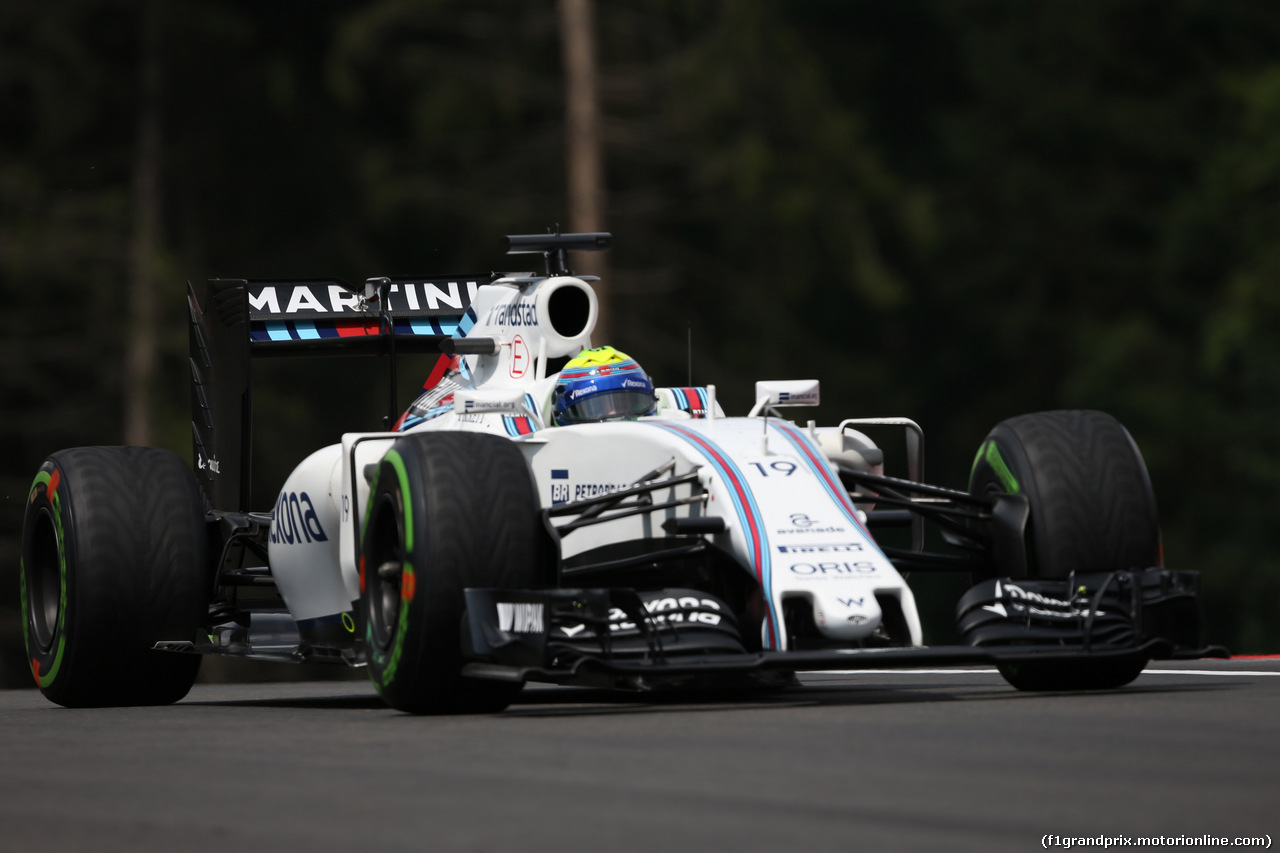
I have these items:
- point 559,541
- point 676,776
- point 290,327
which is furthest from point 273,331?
point 676,776

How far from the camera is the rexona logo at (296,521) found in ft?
36.4

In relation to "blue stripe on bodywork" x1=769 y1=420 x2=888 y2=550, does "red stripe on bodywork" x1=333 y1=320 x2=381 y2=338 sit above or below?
above

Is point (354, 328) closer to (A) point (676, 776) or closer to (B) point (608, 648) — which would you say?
(B) point (608, 648)

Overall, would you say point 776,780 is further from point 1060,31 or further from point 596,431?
point 1060,31

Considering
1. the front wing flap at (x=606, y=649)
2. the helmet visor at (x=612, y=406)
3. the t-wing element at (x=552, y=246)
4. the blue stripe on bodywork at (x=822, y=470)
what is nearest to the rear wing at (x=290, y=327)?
the t-wing element at (x=552, y=246)

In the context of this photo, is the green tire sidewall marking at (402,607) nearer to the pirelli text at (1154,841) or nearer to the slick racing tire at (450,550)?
the slick racing tire at (450,550)

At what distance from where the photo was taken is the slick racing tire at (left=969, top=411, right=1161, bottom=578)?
983 cm

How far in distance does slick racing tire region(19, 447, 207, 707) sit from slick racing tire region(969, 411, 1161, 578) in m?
4.26

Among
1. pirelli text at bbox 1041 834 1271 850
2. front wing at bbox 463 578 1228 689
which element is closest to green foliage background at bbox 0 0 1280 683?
front wing at bbox 463 578 1228 689

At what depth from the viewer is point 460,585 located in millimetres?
9023

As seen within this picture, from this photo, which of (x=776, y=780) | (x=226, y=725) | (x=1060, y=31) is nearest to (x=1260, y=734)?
(x=776, y=780)

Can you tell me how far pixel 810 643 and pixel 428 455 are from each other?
1790 millimetres

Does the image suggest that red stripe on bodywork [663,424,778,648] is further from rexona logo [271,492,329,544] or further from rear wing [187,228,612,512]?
rear wing [187,228,612,512]

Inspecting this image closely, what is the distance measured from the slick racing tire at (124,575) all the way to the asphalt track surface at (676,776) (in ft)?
5.75
